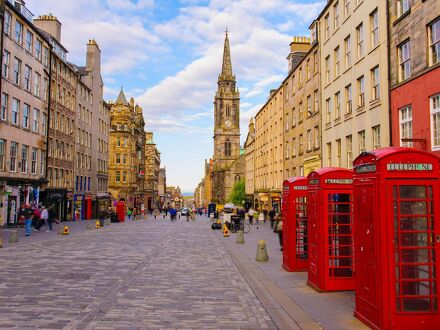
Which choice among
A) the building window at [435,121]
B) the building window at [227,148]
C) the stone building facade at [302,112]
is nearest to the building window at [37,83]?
the stone building facade at [302,112]

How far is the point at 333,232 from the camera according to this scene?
1020 cm

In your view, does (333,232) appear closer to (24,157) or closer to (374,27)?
(374,27)

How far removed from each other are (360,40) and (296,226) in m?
15.4

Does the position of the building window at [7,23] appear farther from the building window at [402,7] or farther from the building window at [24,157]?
the building window at [402,7]

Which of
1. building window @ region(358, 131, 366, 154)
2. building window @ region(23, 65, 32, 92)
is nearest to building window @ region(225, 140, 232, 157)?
building window @ region(23, 65, 32, 92)

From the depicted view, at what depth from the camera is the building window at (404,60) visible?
62.2ft

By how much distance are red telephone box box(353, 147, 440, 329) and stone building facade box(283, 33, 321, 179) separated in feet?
76.4

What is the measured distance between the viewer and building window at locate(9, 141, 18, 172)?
34.2 meters

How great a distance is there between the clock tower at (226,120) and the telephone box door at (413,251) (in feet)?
377

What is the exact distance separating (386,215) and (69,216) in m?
47.0

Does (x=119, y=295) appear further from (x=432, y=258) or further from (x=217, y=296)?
(x=432, y=258)

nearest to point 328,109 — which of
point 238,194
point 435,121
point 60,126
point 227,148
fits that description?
point 435,121

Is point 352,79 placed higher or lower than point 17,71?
lower

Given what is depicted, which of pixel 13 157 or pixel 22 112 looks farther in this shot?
pixel 22 112
